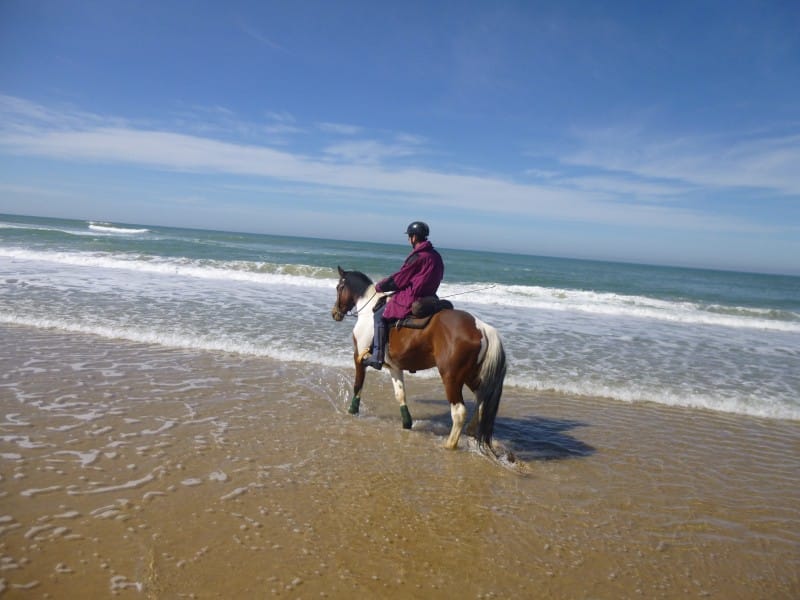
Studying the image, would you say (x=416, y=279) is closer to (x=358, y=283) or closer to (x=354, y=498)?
(x=358, y=283)

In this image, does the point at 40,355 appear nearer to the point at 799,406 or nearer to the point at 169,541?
the point at 169,541

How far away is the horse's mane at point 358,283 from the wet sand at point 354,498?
4.94 feet

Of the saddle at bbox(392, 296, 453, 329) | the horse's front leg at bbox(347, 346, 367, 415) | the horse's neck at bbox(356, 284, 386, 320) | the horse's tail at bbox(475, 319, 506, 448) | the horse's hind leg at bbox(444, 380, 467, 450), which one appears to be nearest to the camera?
the horse's tail at bbox(475, 319, 506, 448)

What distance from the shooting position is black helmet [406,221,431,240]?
5543 mm

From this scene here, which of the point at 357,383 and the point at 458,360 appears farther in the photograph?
the point at 357,383

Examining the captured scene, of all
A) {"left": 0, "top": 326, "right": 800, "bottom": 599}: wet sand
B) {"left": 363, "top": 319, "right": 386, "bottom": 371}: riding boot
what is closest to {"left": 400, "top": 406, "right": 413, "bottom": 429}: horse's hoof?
{"left": 0, "top": 326, "right": 800, "bottom": 599}: wet sand

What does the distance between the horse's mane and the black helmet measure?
1.09m

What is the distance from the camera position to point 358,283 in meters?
6.34

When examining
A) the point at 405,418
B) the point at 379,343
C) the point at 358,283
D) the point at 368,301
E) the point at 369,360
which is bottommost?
the point at 405,418

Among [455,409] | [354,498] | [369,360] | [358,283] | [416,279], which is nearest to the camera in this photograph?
[354,498]

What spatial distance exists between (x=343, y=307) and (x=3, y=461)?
3.76m

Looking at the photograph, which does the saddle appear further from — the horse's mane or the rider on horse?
the horse's mane

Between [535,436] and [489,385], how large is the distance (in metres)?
1.42

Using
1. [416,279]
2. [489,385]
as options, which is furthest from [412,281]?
[489,385]
